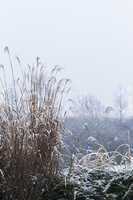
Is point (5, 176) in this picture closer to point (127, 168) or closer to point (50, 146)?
point (50, 146)

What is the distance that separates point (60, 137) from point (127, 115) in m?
12.0

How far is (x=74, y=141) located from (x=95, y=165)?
20 cm

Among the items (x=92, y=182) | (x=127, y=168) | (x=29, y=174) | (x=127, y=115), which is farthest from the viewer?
(x=127, y=115)

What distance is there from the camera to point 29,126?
249 cm

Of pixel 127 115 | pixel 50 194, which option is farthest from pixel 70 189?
pixel 127 115

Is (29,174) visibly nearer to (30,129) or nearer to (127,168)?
(30,129)

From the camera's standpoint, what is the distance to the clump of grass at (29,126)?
2426 millimetres

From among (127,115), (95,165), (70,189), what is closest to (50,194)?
(70,189)

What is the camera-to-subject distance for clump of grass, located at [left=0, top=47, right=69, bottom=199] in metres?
2.43

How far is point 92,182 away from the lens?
2637 mm

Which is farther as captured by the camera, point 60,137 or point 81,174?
point 81,174

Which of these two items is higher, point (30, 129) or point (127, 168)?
point (30, 129)

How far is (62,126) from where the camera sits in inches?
102

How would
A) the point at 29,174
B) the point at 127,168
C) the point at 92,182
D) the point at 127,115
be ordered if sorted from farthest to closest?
the point at 127,115 → the point at 127,168 → the point at 92,182 → the point at 29,174
